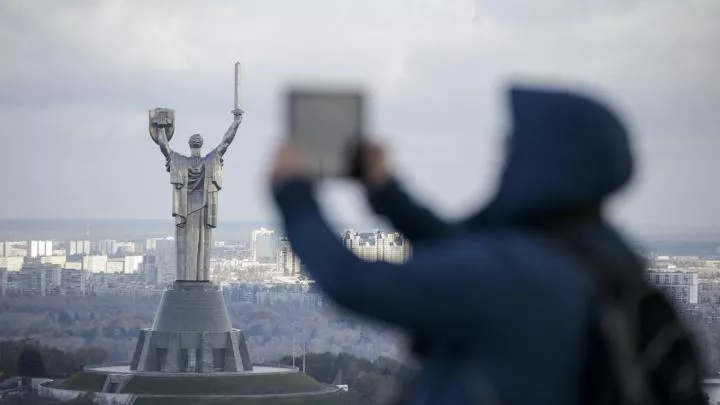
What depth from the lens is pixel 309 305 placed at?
57406 mm

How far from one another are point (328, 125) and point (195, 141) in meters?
35.3

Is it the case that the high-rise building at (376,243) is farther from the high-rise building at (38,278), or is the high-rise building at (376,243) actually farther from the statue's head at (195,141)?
the high-rise building at (38,278)

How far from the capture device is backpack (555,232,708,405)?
12.9 feet

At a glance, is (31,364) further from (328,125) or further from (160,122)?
(328,125)

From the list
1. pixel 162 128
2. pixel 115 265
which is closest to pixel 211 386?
pixel 162 128

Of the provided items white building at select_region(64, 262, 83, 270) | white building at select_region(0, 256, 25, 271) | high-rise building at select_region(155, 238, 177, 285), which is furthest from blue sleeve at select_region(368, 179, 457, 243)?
white building at select_region(64, 262, 83, 270)

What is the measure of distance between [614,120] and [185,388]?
34624mm

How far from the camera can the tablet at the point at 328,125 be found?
13.5 feet

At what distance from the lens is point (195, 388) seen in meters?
38.4

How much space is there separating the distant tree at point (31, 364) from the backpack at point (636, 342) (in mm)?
41311

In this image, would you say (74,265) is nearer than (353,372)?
No

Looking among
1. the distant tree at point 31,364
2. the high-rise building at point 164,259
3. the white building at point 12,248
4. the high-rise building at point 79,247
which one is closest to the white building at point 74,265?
the high-rise building at point 79,247

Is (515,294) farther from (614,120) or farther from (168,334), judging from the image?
(168,334)

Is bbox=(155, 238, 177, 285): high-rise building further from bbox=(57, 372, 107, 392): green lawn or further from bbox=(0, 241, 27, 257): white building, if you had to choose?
bbox=(57, 372, 107, 392): green lawn
